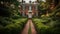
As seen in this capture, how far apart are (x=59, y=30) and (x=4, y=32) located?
100 inches

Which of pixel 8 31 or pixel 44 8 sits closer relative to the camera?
pixel 8 31

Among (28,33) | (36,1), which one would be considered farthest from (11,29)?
(36,1)

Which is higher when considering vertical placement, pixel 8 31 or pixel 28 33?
pixel 8 31

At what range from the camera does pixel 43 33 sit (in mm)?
9164

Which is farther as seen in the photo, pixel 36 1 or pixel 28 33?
pixel 36 1

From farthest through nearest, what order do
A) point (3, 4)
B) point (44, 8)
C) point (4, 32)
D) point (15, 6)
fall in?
point (44, 8), point (15, 6), point (3, 4), point (4, 32)

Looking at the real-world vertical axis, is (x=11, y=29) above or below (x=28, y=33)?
above

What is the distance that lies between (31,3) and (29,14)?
486 centimetres

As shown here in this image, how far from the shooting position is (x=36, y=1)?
25.4 metres

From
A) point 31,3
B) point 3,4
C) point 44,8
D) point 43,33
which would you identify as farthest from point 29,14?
point 43,33

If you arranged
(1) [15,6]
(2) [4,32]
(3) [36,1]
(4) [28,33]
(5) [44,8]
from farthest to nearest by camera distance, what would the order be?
(3) [36,1] → (5) [44,8] → (1) [15,6] → (4) [28,33] → (2) [4,32]

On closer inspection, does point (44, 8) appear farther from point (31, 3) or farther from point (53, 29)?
point (53, 29)

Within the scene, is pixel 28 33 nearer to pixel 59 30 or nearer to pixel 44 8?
pixel 59 30

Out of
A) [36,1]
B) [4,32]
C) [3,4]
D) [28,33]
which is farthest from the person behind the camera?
[36,1]
